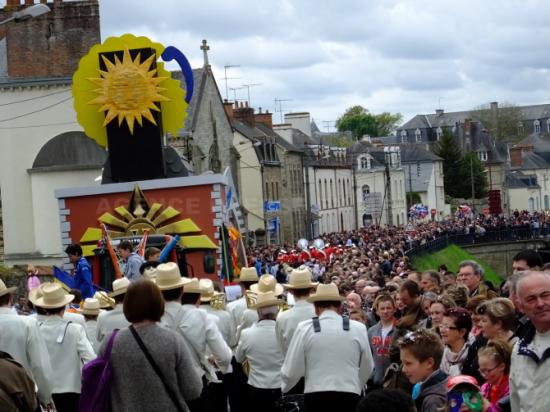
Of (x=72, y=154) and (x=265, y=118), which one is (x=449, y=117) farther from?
(x=72, y=154)

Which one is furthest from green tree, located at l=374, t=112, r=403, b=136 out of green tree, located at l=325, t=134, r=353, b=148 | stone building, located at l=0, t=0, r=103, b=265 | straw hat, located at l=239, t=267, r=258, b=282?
straw hat, located at l=239, t=267, r=258, b=282

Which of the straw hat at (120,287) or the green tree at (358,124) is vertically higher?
the green tree at (358,124)

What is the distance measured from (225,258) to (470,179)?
110 meters

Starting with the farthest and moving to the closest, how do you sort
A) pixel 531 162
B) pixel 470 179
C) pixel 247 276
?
1. pixel 531 162
2. pixel 470 179
3. pixel 247 276

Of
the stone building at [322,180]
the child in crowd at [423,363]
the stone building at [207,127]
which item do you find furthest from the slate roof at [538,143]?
the child in crowd at [423,363]

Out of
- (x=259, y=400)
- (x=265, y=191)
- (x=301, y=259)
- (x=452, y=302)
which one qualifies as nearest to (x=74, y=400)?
(x=259, y=400)

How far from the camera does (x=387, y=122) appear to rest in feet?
633

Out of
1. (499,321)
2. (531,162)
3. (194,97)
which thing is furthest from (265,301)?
(531,162)

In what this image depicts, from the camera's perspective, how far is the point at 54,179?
160 feet

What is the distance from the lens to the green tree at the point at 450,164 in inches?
5246

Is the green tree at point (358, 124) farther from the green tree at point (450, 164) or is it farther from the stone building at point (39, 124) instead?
the stone building at point (39, 124)

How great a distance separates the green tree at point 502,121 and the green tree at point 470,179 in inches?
1688

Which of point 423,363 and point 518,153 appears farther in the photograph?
point 518,153

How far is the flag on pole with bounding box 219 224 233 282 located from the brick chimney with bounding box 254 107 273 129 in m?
60.9
